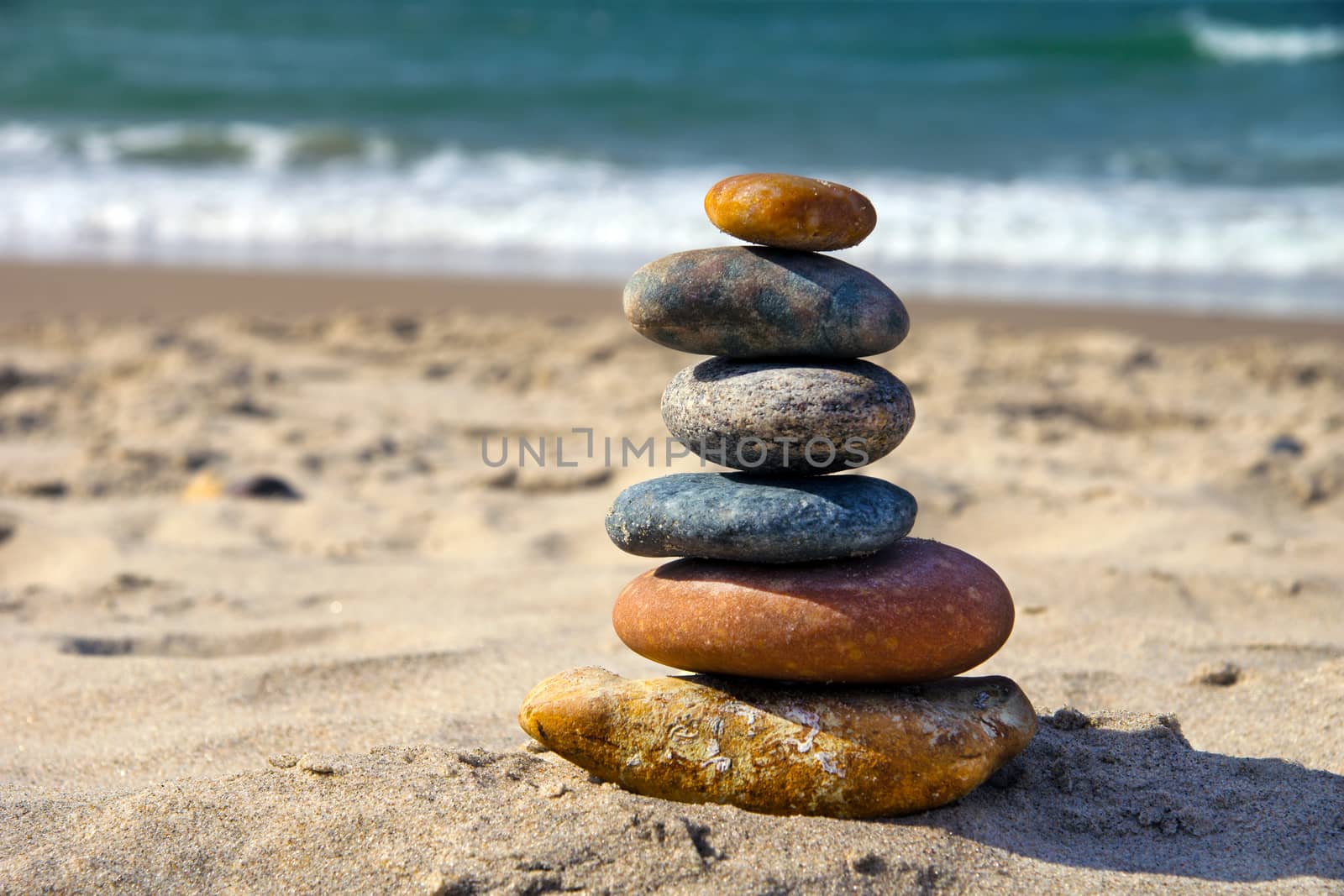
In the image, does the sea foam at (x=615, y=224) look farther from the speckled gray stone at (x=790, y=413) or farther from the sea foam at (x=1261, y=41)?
the sea foam at (x=1261, y=41)

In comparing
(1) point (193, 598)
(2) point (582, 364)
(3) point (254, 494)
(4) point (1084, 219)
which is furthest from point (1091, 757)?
(4) point (1084, 219)

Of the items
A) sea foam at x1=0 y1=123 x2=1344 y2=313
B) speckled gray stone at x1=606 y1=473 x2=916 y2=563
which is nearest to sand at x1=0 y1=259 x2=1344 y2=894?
speckled gray stone at x1=606 y1=473 x2=916 y2=563

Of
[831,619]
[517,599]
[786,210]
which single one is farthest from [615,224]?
[831,619]

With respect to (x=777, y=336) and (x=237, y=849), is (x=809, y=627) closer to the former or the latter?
(x=777, y=336)

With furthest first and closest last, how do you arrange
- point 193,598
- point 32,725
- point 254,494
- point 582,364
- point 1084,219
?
point 1084,219, point 582,364, point 254,494, point 193,598, point 32,725

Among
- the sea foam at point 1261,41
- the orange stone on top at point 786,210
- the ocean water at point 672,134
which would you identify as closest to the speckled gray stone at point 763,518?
the orange stone on top at point 786,210

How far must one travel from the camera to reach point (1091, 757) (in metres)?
2.85

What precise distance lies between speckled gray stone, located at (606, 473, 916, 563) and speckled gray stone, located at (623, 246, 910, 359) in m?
0.30

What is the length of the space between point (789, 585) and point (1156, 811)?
35.9 inches

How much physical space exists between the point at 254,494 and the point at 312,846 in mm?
3297

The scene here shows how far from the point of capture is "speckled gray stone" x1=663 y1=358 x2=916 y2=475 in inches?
102

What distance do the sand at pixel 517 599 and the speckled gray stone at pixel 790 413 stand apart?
77cm

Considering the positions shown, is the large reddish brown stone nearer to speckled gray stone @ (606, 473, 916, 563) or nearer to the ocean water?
speckled gray stone @ (606, 473, 916, 563)

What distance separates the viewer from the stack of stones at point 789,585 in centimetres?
255
